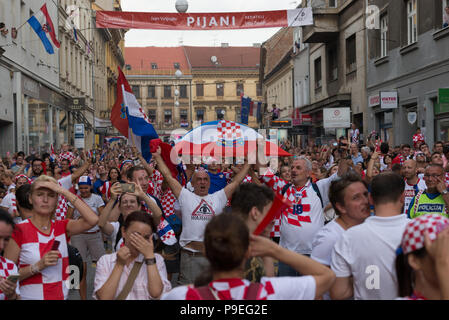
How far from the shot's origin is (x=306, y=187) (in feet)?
19.5

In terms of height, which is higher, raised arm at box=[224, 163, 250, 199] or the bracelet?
raised arm at box=[224, 163, 250, 199]

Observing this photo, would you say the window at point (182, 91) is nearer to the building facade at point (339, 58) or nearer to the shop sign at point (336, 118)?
the building facade at point (339, 58)

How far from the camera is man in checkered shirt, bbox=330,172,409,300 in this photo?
3279 mm

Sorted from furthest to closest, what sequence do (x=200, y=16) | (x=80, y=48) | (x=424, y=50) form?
(x=80, y=48) < (x=424, y=50) < (x=200, y=16)

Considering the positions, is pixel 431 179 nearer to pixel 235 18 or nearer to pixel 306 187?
pixel 306 187

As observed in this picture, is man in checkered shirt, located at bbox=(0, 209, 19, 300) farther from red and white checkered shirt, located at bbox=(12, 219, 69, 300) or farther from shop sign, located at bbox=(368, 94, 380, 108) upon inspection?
shop sign, located at bbox=(368, 94, 380, 108)

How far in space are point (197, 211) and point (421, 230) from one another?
11.2ft

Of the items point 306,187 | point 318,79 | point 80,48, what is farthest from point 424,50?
point 80,48

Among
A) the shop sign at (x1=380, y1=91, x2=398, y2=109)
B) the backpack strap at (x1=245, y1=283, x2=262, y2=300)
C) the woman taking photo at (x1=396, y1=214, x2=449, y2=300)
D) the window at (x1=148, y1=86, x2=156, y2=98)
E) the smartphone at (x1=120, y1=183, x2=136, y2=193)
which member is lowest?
the backpack strap at (x1=245, y1=283, x2=262, y2=300)

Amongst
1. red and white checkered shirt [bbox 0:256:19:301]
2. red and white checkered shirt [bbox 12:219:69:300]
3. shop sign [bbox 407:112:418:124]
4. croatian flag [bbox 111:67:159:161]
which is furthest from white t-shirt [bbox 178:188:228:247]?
shop sign [bbox 407:112:418:124]

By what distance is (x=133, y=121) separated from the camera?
823 centimetres

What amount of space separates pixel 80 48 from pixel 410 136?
24.3 m

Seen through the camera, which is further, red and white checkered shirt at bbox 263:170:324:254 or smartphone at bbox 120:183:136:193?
red and white checkered shirt at bbox 263:170:324:254

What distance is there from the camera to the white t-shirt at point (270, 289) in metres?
2.45
